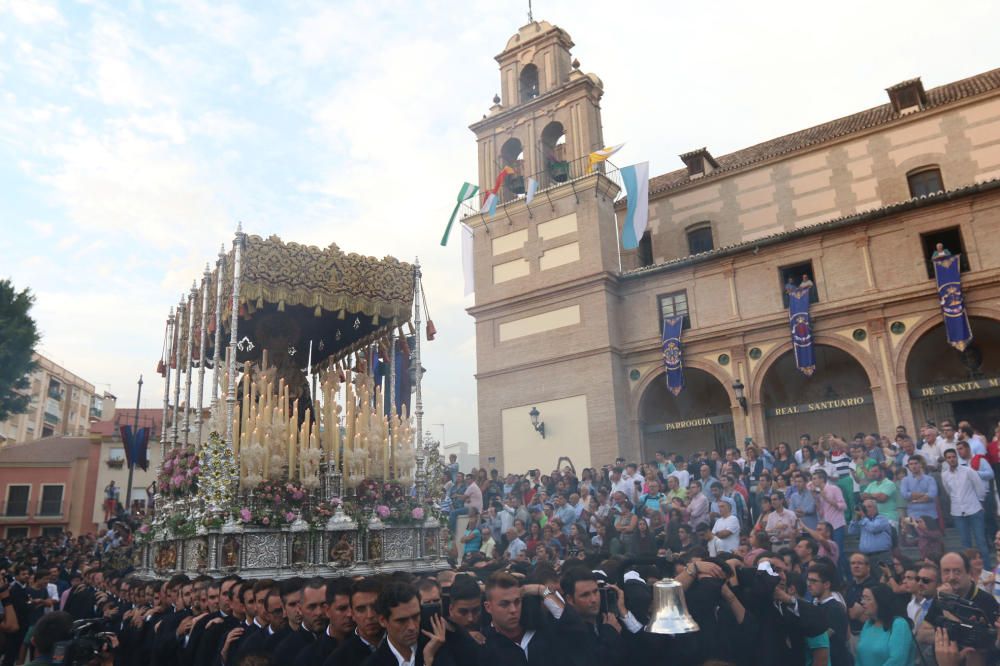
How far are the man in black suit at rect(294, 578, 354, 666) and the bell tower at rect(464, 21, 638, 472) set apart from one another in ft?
58.3

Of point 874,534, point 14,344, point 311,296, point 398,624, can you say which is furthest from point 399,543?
point 14,344

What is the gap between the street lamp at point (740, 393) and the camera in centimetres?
2058

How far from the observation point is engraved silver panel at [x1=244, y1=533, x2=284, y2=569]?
33.1 ft

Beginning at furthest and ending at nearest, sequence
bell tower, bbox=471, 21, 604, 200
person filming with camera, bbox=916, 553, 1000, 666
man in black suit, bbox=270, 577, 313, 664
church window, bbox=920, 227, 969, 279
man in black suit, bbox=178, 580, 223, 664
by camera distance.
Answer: bell tower, bbox=471, 21, 604, 200, church window, bbox=920, 227, 969, 279, man in black suit, bbox=178, 580, 223, 664, man in black suit, bbox=270, 577, 313, 664, person filming with camera, bbox=916, 553, 1000, 666

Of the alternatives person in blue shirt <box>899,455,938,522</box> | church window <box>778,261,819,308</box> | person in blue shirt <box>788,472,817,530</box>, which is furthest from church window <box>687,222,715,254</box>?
person in blue shirt <box>899,455,938,522</box>

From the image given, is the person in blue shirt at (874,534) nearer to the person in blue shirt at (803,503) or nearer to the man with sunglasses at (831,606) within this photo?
the person in blue shirt at (803,503)

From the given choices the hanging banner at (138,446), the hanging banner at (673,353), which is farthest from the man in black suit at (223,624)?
the hanging banner at (673,353)

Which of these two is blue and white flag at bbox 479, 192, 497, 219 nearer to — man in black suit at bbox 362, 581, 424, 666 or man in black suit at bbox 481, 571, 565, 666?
man in black suit at bbox 481, 571, 565, 666

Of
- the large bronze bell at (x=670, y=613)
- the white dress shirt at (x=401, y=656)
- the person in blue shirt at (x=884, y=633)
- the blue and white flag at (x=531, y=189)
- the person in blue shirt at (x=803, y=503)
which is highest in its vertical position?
the blue and white flag at (x=531, y=189)

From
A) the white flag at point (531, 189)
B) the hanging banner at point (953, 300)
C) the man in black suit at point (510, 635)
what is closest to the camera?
the man in black suit at point (510, 635)

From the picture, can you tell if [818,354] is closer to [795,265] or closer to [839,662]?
[795,265]

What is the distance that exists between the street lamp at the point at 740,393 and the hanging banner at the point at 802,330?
1.60m

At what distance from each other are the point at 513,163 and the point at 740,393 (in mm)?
11878

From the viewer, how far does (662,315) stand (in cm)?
2334
